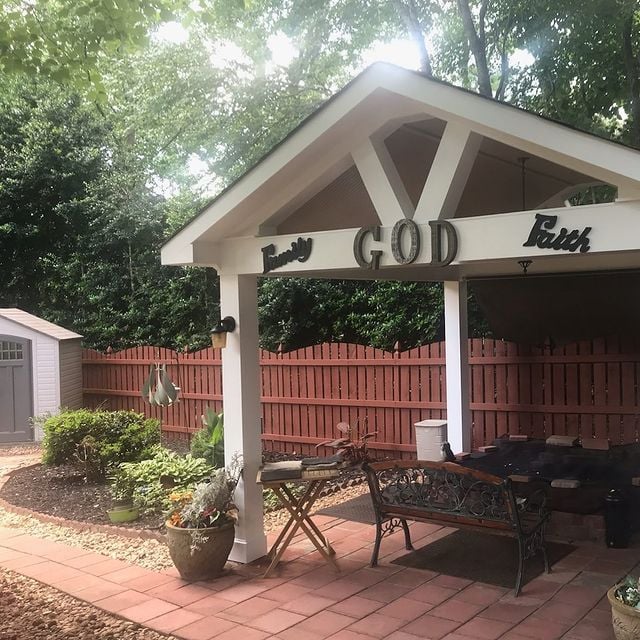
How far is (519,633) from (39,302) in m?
14.9

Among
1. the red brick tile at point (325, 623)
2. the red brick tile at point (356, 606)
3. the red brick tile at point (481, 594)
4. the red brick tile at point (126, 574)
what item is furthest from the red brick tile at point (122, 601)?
the red brick tile at point (481, 594)

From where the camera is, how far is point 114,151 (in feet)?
54.8

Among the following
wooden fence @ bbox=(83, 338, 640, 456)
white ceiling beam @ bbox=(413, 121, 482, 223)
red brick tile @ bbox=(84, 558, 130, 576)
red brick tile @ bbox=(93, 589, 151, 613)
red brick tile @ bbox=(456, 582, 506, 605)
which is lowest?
red brick tile @ bbox=(84, 558, 130, 576)

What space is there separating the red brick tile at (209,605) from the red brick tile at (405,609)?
1022 millimetres

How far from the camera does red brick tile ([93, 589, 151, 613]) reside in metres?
4.51

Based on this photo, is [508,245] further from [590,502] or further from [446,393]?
[446,393]

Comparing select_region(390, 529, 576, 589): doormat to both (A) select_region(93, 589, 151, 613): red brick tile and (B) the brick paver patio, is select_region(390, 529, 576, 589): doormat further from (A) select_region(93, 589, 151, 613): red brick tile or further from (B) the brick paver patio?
(A) select_region(93, 589, 151, 613): red brick tile

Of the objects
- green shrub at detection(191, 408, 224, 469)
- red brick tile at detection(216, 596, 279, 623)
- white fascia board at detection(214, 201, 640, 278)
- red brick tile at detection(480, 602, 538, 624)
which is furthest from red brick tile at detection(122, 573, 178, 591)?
green shrub at detection(191, 408, 224, 469)

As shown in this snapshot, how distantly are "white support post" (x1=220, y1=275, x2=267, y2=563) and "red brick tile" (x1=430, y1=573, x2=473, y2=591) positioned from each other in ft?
4.69

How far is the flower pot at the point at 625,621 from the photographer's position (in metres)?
3.40

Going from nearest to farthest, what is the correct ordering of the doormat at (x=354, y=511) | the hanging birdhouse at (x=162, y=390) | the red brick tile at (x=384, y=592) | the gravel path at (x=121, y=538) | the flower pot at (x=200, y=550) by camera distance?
the red brick tile at (x=384, y=592)
the flower pot at (x=200, y=550)
the gravel path at (x=121, y=538)
the doormat at (x=354, y=511)
the hanging birdhouse at (x=162, y=390)

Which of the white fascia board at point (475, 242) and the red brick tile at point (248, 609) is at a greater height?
the white fascia board at point (475, 242)

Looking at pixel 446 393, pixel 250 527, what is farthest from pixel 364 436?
pixel 250 527

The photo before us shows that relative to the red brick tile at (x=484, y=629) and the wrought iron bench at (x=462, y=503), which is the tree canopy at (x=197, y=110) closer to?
the wrought iron bench at (x=462, y=503)
